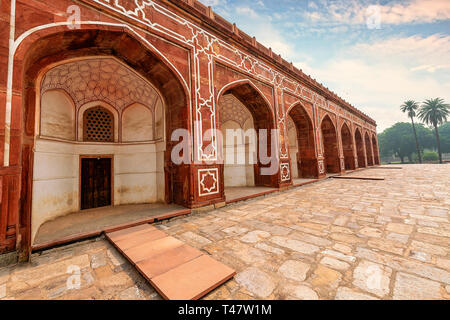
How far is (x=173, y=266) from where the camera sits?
6.45ft

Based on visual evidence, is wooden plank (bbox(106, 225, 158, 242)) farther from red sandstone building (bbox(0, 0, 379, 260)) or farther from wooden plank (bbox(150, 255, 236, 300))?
wooden plank (bbox(150, 255, 236, 300))

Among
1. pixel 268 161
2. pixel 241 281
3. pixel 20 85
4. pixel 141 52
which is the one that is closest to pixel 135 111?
pixel 141 52

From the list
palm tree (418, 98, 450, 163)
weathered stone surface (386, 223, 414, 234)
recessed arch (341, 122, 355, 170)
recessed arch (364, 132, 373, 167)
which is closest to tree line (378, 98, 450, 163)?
palm tree (418, 98, 450, 163)

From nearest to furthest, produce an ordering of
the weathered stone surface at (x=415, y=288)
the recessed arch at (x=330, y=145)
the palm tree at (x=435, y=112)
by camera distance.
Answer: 1. the weathered stone surface at (x=415, y=288)
2. the recessed arch at (x=330, y=145)
3. the palm tree at (x=435, y=112)

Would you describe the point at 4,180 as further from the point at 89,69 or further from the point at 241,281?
the point at 89,69

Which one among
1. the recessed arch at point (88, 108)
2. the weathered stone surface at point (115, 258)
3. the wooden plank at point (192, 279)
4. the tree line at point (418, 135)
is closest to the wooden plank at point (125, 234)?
the weathered stone surface at point (115, 258)

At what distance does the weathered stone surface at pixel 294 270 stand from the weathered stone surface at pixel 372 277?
43 cm

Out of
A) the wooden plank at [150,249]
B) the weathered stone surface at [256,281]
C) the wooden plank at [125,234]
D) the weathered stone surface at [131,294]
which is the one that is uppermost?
the wooden plank at [125,234]

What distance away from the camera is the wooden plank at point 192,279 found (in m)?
1.53

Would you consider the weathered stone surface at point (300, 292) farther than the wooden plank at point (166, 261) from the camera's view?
No

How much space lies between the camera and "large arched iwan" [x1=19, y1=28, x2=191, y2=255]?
2.77 metres

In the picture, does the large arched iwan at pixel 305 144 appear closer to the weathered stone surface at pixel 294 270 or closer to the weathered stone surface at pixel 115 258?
the weathered stone surface at pixel 294 270

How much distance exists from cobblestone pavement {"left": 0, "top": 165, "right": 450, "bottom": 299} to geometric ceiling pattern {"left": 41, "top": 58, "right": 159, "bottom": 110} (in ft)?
14.2
